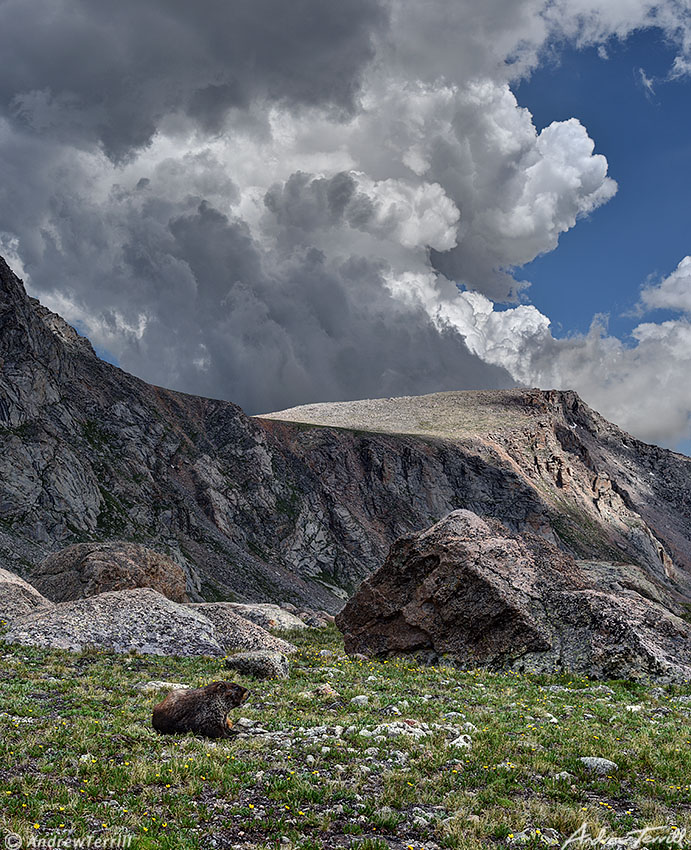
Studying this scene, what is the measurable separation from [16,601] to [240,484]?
94205 millimetres

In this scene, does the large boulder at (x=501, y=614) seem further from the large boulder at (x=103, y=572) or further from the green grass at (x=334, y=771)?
the large boulder at (x=103, y=572)

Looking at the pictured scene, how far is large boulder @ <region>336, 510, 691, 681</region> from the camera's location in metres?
21.8

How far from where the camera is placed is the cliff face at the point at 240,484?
86562 mm

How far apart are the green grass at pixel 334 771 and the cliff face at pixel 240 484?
41.9m

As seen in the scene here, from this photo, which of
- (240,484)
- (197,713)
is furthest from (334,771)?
(240,484)

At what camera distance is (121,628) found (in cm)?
2472

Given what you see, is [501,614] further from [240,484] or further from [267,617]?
[240,484]

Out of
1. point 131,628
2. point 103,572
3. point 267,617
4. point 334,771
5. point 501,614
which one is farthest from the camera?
point 267,617

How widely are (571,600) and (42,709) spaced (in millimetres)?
19221

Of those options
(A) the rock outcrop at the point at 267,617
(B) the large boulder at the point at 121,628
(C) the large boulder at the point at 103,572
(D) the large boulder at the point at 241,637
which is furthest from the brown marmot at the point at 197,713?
(C) the large boulder at the point at 103,572

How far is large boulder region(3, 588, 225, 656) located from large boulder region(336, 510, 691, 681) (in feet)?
24.3

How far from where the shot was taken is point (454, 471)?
156m

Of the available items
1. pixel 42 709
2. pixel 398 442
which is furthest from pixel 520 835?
pixel 398 442

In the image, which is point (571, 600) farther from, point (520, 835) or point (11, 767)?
point (11, 767)
